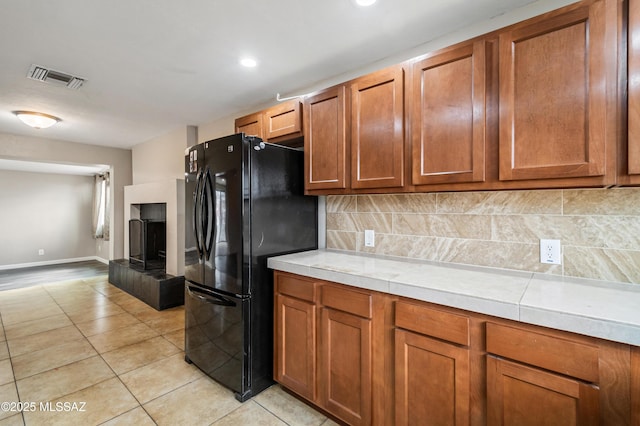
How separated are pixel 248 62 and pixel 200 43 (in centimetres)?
39

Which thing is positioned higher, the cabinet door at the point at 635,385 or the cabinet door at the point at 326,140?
the cabinet door at the point at 326,140

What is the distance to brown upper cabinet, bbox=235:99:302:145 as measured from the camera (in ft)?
7.92

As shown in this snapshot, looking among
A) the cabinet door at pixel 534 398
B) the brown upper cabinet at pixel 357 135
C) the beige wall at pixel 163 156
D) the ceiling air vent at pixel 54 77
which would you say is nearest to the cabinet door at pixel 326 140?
the brown upper cabinet at pixel 357 135

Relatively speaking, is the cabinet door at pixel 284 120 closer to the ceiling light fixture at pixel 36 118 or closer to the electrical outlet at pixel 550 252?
the electrical outlet at pixel 550 252

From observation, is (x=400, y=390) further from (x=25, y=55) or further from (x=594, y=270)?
(x=25, y=55)

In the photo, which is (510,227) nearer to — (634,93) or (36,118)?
(634,93)

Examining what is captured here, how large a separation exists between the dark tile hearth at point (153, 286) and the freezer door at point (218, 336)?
5.20 ft

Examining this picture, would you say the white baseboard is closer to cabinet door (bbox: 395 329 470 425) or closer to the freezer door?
the freezer door

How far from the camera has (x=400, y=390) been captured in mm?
1472

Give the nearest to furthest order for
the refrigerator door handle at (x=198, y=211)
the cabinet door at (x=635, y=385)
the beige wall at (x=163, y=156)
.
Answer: the cabinet door at (x=635, y=385)
the refrigerator door handle at (x=198, y=211)
the beige wall at (x=163, y=156)

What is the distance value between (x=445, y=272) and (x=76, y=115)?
4.57m

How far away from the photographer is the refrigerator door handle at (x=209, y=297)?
211 cm

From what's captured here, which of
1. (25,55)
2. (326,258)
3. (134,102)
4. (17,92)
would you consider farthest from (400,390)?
(17,92)

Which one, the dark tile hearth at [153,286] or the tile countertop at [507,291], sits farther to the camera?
the dark tile hearth at [153,286]
